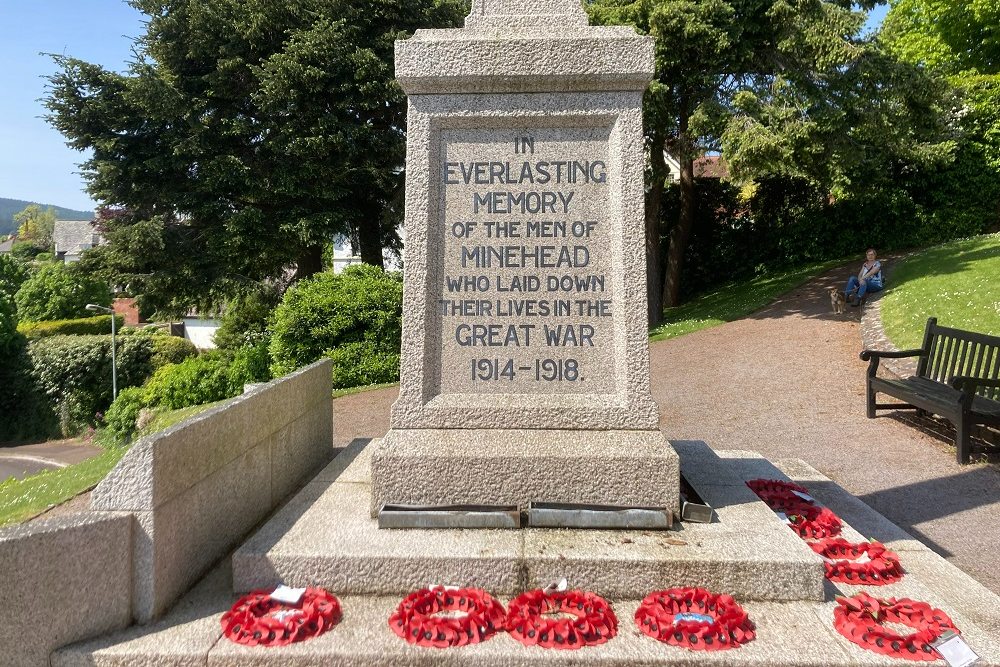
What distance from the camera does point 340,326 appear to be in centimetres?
1244

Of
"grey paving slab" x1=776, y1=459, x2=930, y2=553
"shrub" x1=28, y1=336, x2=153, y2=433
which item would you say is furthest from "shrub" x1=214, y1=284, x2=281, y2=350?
"grey paving slab" x1=776, y1=459, x2=930, y2=553

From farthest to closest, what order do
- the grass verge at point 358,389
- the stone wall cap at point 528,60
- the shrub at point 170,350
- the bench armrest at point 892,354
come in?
the shrub at point 170,350, the grass verge at point 358,389, the bench armrest at point 892,354, the stone wall cap at point 528,60

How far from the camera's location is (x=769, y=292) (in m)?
18.9

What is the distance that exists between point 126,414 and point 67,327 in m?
24.5

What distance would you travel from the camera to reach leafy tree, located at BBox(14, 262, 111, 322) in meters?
35.4

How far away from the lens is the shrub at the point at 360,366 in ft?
40.7

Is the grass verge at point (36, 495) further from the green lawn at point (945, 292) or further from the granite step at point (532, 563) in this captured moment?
the green lawn at point (945, 292)

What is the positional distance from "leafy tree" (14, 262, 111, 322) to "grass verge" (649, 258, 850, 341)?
31.6 m

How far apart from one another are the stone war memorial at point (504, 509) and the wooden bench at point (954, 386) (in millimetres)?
2984

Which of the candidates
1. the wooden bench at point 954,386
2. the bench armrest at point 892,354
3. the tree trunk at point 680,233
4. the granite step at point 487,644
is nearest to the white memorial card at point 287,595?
the granite step at point 487,644

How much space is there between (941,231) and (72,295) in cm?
4063

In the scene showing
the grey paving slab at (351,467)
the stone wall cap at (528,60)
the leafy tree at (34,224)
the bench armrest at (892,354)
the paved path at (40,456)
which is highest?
the leafy tree at (34,224)

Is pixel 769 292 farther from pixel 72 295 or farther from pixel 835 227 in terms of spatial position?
pixel 72 295

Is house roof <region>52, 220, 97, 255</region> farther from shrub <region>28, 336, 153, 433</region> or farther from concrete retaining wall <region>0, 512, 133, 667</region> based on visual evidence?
concrete retaining wall <region>0, 512, 133, 667</region>
